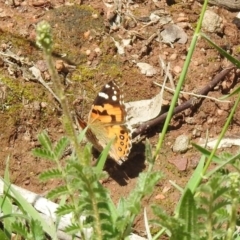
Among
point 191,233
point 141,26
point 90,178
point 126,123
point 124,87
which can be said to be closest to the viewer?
point 90,178

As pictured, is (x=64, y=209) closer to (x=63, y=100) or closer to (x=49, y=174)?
(x=49, y=174)

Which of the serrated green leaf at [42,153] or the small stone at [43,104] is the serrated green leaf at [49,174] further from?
the small stone at [43,104]

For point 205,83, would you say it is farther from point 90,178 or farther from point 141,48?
point 90,178

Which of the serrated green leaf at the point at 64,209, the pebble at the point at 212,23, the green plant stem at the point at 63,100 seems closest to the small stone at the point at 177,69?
the pebble at the point at 212,23

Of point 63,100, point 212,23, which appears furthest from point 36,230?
point 212,23

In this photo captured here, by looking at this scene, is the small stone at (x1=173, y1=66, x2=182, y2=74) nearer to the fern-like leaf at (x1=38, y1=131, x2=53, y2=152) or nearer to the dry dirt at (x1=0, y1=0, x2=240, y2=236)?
the dry dirt at (x1=0, y1=0, x2=240, y2=236)

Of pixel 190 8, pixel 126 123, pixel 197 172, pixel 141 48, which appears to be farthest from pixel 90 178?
pixel 190 8
